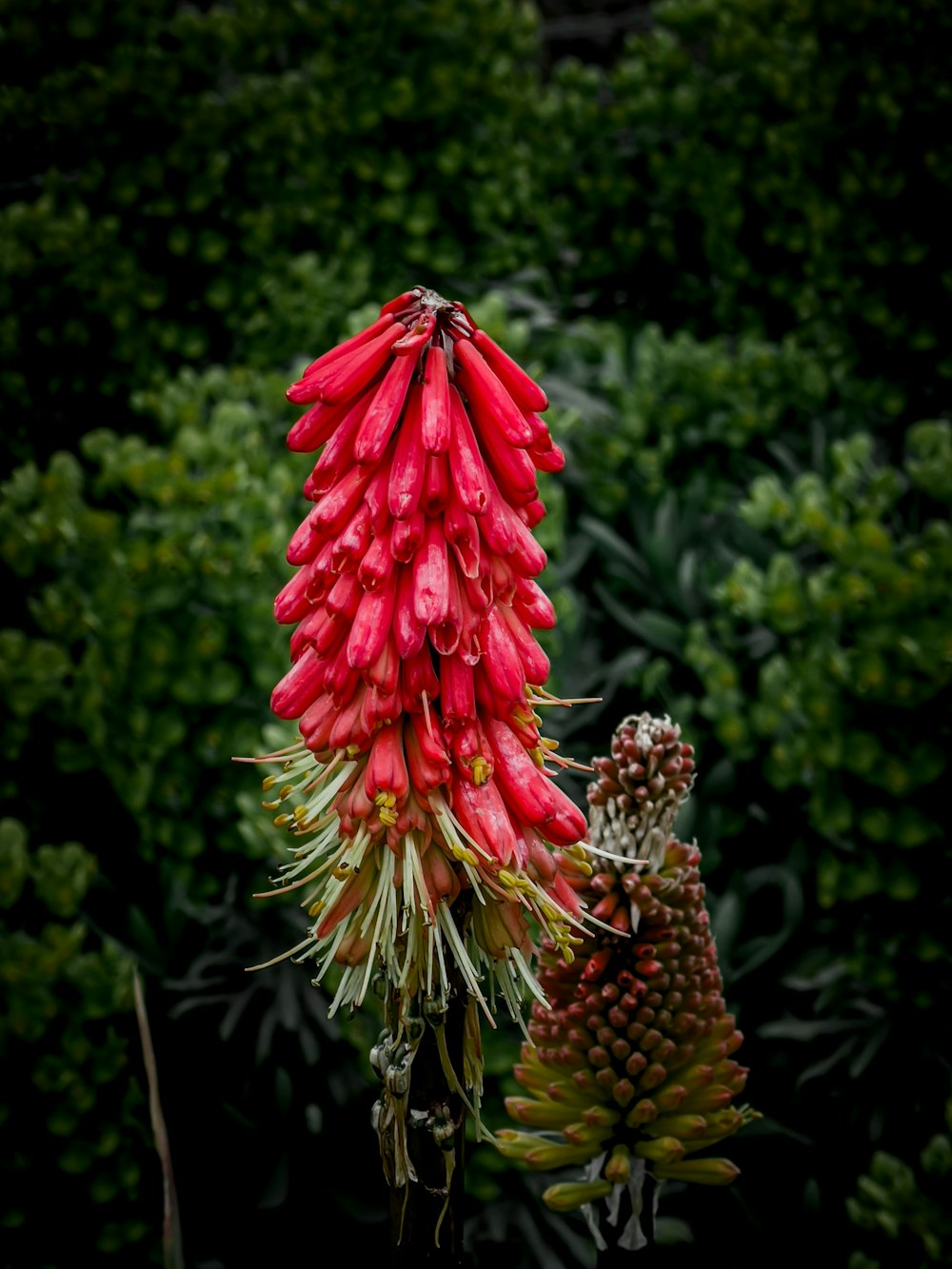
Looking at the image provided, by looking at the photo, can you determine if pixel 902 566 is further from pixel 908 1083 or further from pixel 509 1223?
pixel 509 1223

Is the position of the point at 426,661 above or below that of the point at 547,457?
below

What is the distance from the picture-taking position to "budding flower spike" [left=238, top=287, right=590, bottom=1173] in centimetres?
124

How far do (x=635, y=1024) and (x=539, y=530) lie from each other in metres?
1.64

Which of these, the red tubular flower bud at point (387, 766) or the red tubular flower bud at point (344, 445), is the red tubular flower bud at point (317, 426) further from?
the red tubular flower bud at point (387, 766)

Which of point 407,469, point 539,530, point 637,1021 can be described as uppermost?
point 539,530

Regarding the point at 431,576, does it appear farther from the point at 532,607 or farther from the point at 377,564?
the point at 532,607

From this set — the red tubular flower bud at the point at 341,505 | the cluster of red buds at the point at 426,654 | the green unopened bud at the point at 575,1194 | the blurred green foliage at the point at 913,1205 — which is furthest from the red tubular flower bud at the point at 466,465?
the blurred green foliage at the point at 913,1205

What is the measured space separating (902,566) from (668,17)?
274 cm

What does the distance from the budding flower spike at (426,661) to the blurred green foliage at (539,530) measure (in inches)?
46.9

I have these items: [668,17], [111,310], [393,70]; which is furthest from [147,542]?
[668,17]

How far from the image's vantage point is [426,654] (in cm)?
128

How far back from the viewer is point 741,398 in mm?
3531

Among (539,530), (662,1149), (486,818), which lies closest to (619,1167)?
(662,1149)

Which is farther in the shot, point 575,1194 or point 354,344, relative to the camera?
point 575,1194
